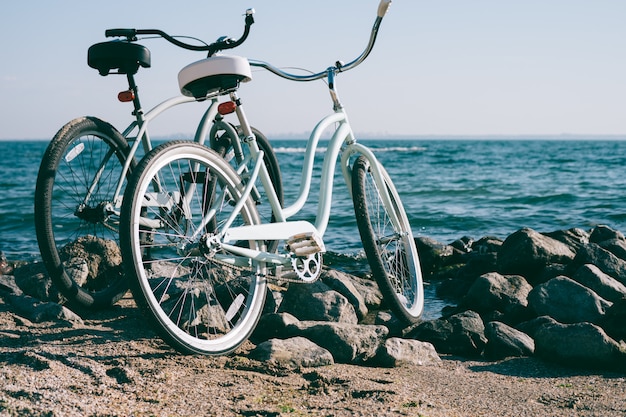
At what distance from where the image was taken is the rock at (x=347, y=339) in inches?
157

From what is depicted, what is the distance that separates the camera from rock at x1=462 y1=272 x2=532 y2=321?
5.77 metres

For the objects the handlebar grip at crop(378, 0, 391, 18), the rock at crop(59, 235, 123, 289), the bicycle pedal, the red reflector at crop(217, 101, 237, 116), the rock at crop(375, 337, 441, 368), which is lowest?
the rock at crop(375, 337, 441, 368)

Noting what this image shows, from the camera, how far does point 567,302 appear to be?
531 cm

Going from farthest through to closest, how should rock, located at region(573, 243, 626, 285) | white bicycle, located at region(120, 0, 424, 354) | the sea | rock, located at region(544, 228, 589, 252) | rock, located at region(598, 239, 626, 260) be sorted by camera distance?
the sea
rock, located at region(544, 228, 589, 252)
rock, located at region(598, 239, 626, 260)
rock, located at region(573, 243, 626, 285)
white bicycle, located at region(120, 0, 424, 354)

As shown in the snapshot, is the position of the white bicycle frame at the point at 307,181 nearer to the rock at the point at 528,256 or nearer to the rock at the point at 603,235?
the rock at the point at 528,256

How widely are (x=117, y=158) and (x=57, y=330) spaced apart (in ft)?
3.94

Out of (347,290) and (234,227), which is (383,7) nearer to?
(234,227)

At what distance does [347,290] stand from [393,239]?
0.81 meters

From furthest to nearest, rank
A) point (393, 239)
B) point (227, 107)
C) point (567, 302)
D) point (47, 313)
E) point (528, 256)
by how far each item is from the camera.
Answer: point (528, 256) < point (567, 302) < point (393, 239) < point (47, 313) < point (227, 107)

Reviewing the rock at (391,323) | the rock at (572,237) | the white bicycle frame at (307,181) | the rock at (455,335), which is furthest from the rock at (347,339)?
the rock at (572,237)

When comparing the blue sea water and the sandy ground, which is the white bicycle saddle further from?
the blue sea water

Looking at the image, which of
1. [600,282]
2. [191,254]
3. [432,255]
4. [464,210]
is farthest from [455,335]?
[464,210]

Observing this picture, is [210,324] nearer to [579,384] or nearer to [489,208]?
[579,384]

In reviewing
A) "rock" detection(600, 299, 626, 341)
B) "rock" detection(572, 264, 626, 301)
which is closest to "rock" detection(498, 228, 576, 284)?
"rock" detection(572, 264, 626, 301)
